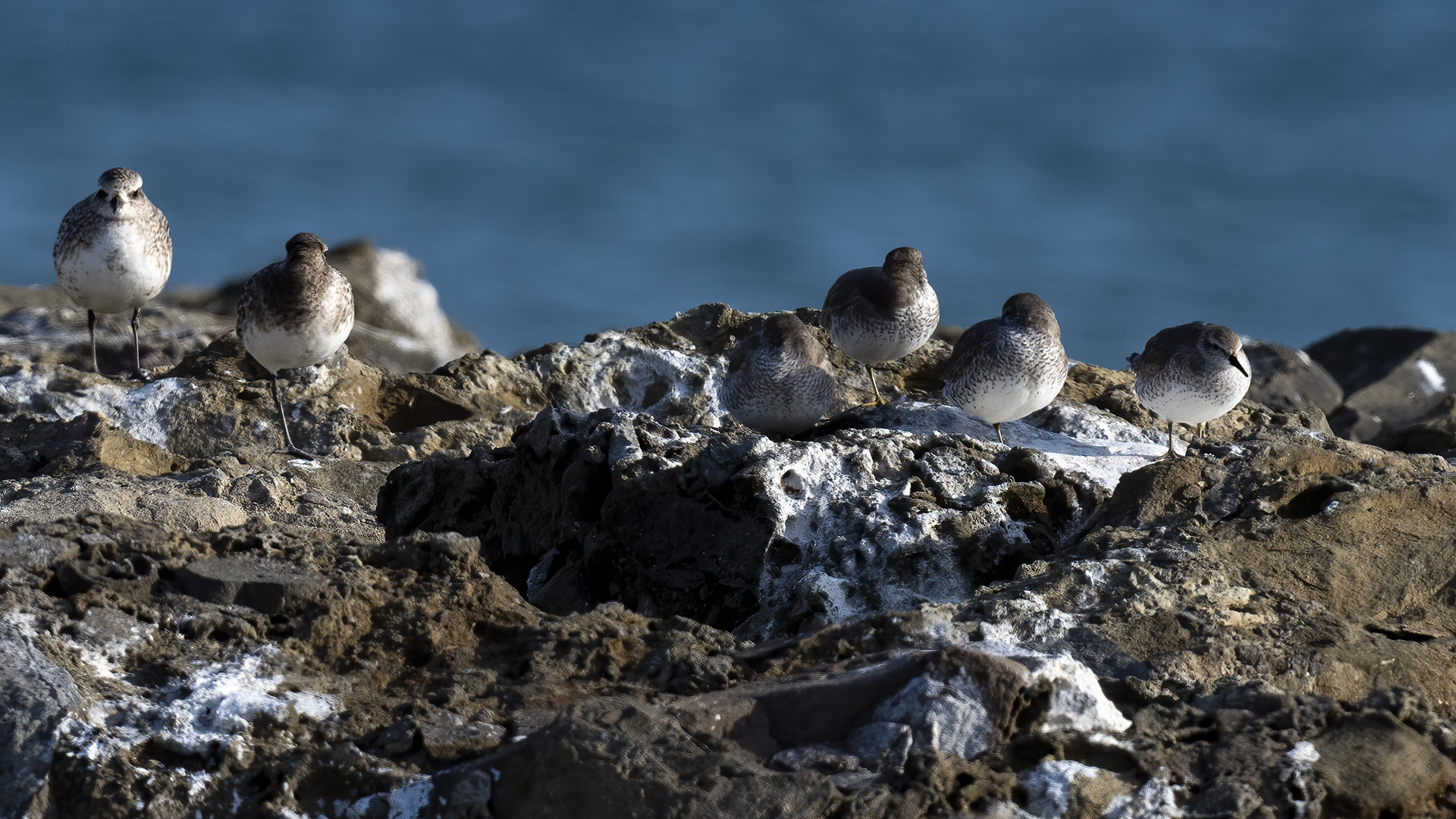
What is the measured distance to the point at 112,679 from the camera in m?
3.97

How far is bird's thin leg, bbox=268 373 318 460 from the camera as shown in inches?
310

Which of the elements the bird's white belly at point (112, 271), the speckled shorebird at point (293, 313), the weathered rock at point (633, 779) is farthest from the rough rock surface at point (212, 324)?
the weathered rock at point (633, 779)

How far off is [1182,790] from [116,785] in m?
2.52

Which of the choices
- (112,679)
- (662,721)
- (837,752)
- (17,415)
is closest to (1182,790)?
(837,752)

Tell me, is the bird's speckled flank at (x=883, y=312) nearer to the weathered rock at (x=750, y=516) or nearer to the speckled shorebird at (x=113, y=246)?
the weathered rock at (x=750, y=516)

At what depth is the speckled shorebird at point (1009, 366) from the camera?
7746 mm

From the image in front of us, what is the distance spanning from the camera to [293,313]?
823 centimetres

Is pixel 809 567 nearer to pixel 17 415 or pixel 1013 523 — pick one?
pixel 1013 523

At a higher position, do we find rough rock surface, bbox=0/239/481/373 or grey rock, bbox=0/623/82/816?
rough rock surface, bbox=0/239/481/373

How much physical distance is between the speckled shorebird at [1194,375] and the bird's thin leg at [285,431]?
4.41 meters

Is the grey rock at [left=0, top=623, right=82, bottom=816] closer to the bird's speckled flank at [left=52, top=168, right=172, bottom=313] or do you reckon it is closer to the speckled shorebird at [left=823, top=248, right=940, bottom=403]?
the speckled shorebird at [left=823, top=248, right=940, bottom=403]

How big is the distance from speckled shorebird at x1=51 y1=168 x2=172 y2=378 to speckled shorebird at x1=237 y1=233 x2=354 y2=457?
5.10 feet

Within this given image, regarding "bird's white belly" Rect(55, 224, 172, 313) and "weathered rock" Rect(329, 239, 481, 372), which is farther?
"weathered rock" Rect(329, 239, 481, 372)

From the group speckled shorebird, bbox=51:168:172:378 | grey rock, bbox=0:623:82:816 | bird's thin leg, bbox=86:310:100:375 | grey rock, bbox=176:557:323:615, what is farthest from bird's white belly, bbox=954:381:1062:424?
bird's thin leg, bbox=86:310:100:375
